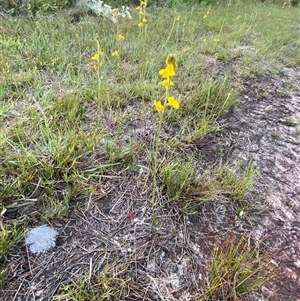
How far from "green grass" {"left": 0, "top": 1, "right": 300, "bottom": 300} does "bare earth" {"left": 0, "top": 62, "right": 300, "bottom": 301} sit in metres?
0.09

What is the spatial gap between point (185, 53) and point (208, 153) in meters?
1.74

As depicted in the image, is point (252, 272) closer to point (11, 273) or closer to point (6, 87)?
point (11, 273)

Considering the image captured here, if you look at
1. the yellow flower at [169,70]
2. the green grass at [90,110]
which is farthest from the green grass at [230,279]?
the yellow flower at [169,70]

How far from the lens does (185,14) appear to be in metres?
4.86

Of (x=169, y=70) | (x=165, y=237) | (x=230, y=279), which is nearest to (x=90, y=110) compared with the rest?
(x=169, y=70)

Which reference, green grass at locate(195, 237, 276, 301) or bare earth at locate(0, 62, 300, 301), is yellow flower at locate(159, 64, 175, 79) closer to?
bare earth at locate(0, 62, 300, 301)

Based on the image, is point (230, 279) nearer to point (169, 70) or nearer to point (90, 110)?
point (169, 70)

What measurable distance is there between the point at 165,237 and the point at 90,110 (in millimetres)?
1151

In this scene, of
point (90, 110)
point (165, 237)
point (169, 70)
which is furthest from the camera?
point (90, 110)

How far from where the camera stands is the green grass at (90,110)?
4.81ft

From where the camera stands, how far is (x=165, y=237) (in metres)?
1.42

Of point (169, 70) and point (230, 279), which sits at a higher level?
point (169, 70)

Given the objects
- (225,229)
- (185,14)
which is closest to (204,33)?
(185,14)

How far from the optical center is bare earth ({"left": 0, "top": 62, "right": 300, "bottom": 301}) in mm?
1209
